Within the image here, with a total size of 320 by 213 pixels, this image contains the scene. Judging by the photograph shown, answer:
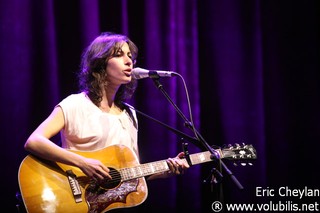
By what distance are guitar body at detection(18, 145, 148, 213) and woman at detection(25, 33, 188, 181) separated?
0.22 ft

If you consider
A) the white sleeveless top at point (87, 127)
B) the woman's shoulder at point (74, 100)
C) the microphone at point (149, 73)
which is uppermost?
the microphone at point (149, 73)

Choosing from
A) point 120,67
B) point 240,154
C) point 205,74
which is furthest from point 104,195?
point 205,74

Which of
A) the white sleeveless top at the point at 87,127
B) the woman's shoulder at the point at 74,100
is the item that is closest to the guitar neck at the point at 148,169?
the white sleeveless top at the point at 87,127

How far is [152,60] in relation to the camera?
3.31 meters

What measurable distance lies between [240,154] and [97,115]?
110 centimetres

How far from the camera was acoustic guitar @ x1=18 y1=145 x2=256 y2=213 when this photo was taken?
2.12 metres

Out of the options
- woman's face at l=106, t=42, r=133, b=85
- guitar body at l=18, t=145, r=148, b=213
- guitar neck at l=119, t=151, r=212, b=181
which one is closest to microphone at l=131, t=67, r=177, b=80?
woman's face at l=106, t=42, r=133, b=85

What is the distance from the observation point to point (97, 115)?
8.71 ft

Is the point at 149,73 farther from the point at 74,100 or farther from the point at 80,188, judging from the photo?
the point at 80,188

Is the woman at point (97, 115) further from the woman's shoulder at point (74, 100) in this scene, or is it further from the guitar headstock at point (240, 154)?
the guitar headstock at point (240, 154)

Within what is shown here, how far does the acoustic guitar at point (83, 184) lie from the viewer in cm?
212

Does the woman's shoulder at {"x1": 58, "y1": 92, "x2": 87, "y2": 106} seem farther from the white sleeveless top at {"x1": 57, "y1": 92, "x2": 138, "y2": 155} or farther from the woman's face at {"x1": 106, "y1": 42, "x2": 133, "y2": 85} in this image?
the woman's face at {"x1": 106, "y1": 42, "x2": 133, "y2": 85}

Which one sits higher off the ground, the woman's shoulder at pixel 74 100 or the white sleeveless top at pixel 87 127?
the woman's shoulder at pixel 74 100

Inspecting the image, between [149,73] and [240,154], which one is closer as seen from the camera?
[149,73]
